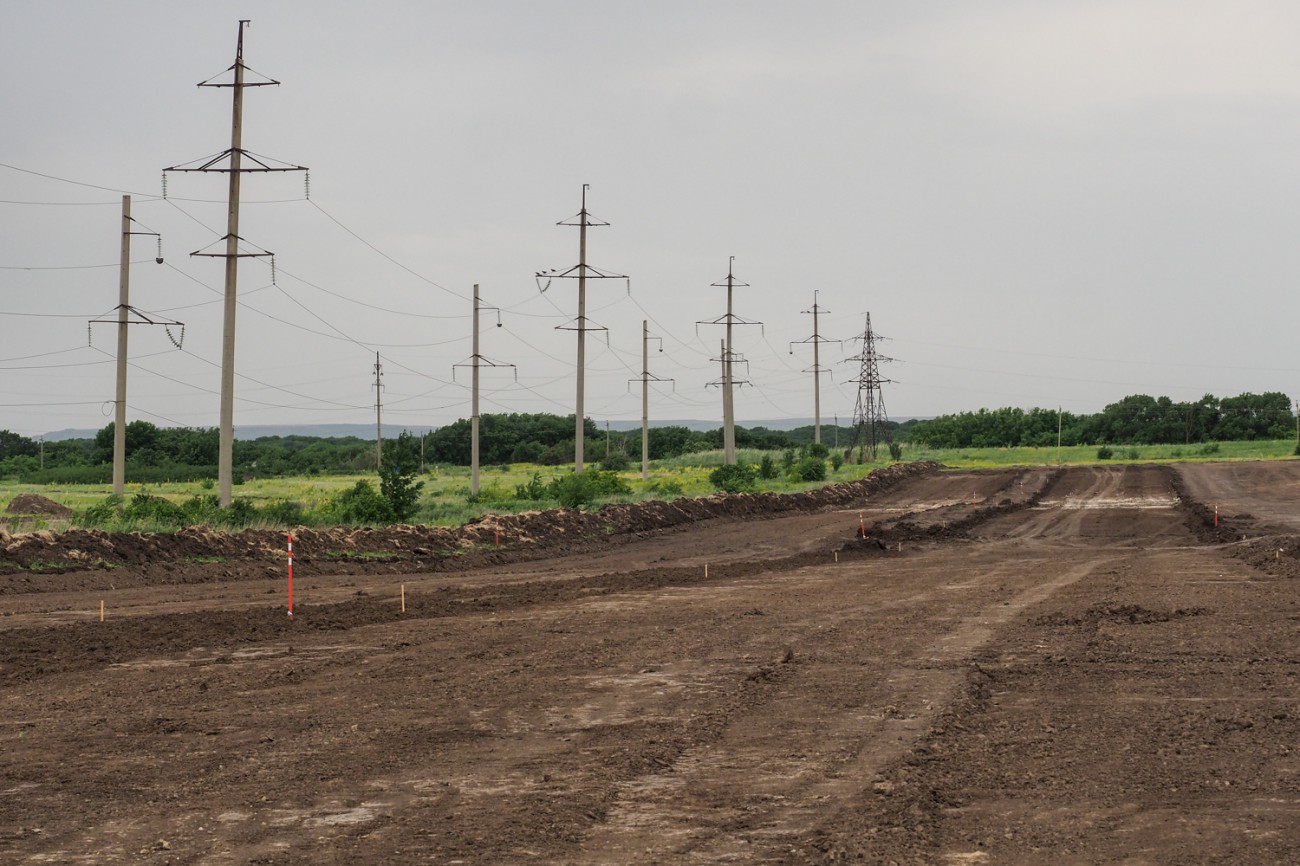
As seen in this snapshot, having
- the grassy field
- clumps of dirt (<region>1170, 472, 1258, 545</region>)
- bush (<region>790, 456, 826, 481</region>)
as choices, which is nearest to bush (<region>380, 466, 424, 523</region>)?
the grassy field

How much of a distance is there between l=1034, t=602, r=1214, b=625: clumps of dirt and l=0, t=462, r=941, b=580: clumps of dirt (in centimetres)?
1426

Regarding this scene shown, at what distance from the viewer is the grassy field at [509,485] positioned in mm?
40897

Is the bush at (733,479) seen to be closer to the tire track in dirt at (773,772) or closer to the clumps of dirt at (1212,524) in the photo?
the clumps of dirt at (1212,524)

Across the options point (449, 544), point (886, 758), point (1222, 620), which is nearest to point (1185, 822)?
point (886, 758)

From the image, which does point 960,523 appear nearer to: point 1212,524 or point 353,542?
point 1212,524

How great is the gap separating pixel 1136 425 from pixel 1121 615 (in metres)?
129

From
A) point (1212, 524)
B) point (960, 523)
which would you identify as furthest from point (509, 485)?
point (1212, 524)

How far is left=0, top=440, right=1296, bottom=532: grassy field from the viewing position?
40897 mm

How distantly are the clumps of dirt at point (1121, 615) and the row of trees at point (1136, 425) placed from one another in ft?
351

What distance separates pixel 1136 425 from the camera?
451ft

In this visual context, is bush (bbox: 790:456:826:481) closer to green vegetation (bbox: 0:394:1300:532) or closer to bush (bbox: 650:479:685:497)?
green vegetation (bbox: 0:394:1300:532)

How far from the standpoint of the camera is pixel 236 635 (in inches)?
630

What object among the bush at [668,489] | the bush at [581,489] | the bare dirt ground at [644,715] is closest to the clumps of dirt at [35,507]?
the bush at [581,489]

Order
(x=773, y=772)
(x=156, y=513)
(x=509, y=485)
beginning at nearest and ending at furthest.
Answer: (x=773, y=772) < (x=156, y=513) < (x=509, y=485)
